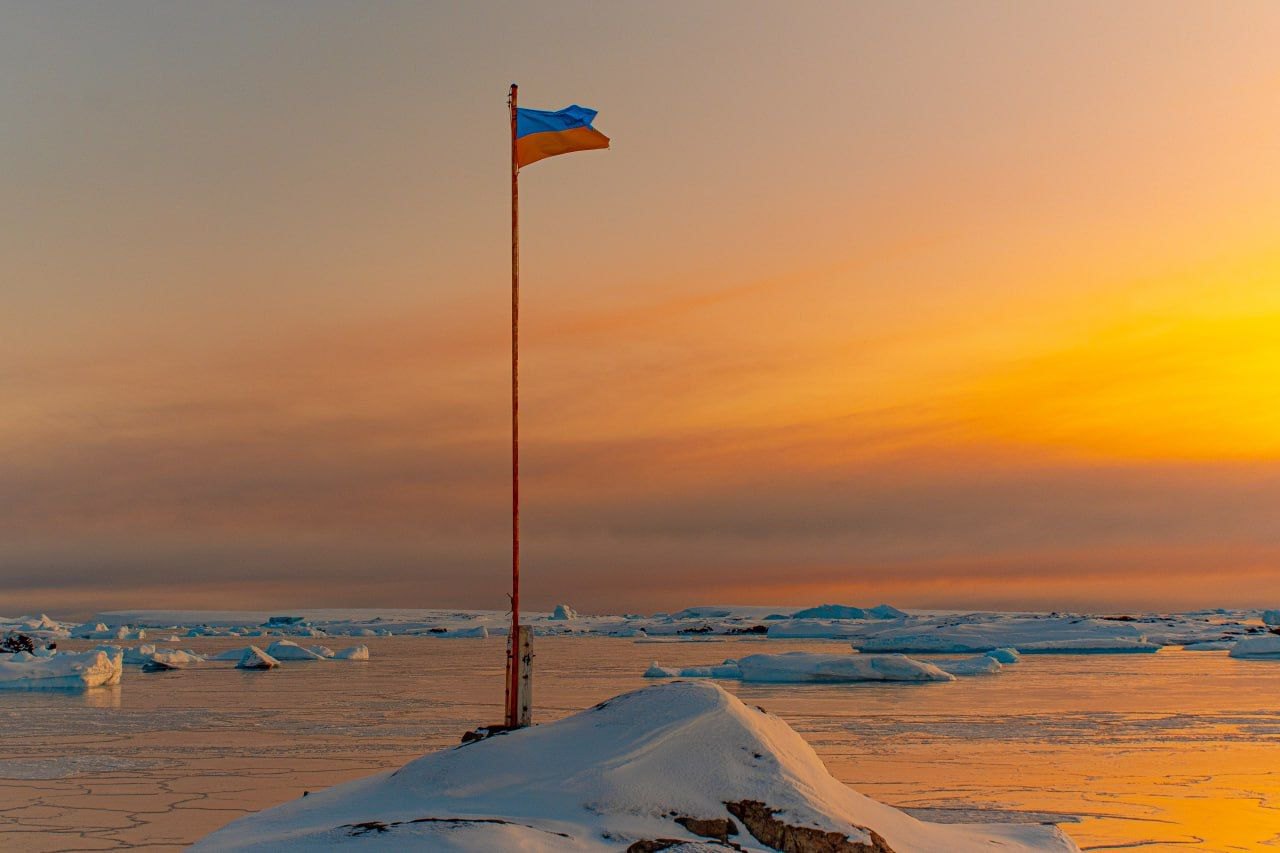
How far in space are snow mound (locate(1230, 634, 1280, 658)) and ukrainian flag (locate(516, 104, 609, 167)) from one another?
44.5 m

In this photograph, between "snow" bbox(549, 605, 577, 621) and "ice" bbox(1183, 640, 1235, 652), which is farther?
"snow" bbox(549, 605, 577, 621)

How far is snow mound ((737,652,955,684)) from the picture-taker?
3356 cm

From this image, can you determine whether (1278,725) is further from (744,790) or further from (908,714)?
(744,790)

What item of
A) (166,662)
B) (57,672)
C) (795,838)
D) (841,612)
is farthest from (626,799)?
(841,612)

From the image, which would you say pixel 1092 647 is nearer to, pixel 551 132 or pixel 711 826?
pixel 551 132

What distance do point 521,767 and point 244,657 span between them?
118ft

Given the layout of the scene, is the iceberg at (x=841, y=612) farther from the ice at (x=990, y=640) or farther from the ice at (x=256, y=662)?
the ice at (x=256, y=662)

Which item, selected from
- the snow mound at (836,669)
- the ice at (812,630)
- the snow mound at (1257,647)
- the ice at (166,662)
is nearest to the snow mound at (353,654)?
the ice at (166,662)

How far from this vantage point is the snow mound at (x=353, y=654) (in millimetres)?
49656

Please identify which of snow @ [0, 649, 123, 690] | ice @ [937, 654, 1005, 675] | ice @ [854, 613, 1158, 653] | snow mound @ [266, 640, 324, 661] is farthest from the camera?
ice @ [854, 613, 1158, 653]

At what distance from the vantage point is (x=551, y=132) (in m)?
14.4

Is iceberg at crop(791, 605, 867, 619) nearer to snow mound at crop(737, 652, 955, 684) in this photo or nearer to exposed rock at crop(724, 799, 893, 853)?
snow mound at crop(737, 652, 955, 684)

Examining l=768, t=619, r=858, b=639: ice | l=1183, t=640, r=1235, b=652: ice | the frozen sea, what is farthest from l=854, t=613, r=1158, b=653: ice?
the frozen sea

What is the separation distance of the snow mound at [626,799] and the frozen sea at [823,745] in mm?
1911
